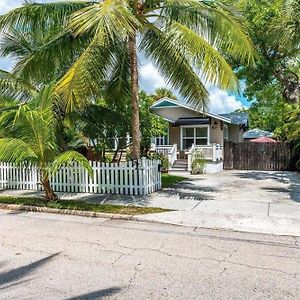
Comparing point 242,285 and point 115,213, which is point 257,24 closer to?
point 115,213

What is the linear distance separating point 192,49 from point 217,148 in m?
13.2

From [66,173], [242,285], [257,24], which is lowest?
[242,285]

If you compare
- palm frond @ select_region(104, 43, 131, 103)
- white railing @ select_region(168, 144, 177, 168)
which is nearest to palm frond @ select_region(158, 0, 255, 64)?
palm frond @ select_region(104, 43, 131, 103)

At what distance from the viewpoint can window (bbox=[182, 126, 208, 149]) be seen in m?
24.0

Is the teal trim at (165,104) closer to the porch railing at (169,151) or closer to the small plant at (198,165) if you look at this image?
the porch railing at (169,151)

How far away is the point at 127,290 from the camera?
14.2 ft

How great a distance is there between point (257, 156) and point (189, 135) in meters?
4.72

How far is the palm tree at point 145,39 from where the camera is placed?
927 centimetres

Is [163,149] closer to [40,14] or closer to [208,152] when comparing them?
[208,152]

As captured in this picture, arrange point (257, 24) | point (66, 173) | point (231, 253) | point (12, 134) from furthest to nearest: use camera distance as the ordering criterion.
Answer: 1. point (257, 24)
2. point (66, 173)
3. point (12, 134)
4. point (231, 253)

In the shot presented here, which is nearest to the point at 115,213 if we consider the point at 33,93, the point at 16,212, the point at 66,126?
the point at 16,212

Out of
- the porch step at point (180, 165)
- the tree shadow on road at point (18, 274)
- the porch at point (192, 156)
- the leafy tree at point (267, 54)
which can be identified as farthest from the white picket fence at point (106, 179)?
the porch step at point (180, 165)

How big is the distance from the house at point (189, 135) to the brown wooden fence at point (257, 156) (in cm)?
79

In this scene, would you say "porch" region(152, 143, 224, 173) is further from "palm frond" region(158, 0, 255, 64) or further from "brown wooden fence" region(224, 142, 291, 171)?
"palm frond" region(158, 0, 255, 64)
